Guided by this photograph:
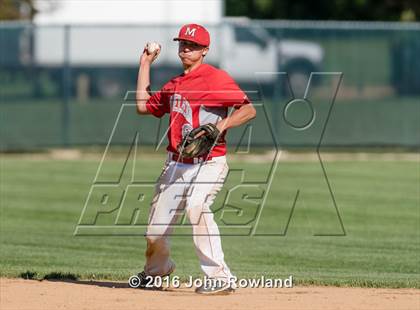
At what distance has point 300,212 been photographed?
46.0ft

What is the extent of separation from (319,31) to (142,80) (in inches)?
590

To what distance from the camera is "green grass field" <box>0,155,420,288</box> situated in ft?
32.5

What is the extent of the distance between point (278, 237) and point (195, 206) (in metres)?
4.24

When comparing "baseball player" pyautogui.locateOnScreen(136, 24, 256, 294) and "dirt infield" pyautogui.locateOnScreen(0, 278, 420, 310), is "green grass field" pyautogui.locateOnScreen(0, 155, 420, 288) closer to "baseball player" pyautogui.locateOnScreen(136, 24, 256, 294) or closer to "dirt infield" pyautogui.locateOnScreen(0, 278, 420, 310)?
"dirt infield" pyautogui.locateOnScreen(0, 278, 420, 310)

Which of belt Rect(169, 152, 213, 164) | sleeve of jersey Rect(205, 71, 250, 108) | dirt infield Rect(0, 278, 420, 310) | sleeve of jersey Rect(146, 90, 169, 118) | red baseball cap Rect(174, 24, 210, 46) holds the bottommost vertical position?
dirt infield Rect(0, 278, 420, 310)

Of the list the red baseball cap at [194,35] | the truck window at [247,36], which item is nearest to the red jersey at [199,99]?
the red baseball cap at [194,35]

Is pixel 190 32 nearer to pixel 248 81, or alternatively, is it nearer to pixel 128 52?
pixel 248 81

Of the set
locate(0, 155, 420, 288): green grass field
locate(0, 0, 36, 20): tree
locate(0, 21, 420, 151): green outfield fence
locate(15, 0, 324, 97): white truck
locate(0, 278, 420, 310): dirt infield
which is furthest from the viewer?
Answer: locate(0, 0, 36, 20): tree

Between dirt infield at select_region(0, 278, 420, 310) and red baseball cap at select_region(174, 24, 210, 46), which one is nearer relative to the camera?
dirt infield at select_region(0, 278, 420, 310)

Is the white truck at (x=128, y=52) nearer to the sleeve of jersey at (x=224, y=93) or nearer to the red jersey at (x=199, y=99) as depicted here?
the red jersey at (x=199, y=99)

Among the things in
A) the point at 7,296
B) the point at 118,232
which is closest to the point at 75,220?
the point at 118,232

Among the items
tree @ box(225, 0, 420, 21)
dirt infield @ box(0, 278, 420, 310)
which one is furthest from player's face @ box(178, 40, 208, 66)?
tree @ box(225, 0, 420, 21)

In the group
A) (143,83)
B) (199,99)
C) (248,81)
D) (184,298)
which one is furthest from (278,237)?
(248,81)

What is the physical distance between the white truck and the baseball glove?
46.6 feet
